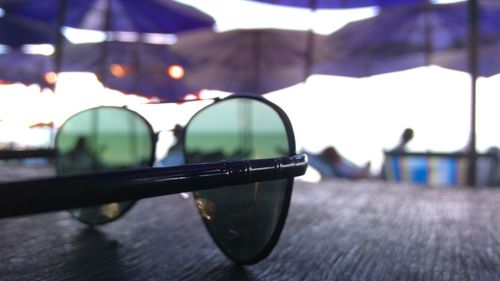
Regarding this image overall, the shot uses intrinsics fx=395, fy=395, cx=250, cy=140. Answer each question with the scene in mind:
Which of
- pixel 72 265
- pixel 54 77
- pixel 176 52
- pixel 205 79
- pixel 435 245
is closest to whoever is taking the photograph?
pixel 72 265

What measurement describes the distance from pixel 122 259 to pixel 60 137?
68cm

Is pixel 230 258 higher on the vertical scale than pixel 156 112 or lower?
lower

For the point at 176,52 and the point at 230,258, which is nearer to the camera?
the point at 230,258

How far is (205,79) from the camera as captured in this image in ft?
17.6

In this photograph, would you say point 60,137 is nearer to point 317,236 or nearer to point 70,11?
point 317,236

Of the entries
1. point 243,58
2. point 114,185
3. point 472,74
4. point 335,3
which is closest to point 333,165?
point 243,58

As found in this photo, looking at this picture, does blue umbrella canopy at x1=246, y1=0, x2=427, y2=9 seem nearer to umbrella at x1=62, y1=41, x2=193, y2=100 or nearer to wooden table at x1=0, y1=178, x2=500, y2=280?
umbrella at x1=62, y1=41, x2=193, y2=100

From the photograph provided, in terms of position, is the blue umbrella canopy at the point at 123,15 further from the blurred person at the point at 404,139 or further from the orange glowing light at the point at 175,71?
the blurred person at the point at 404,139

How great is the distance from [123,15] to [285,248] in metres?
3.67

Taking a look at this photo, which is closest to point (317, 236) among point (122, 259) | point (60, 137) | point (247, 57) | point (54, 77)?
point (122, 259)

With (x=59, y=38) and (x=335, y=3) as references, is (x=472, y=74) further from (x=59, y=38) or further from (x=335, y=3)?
(x=59, y=38)

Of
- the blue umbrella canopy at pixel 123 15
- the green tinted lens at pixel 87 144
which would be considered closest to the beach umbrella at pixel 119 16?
the blue umbrella canopy at pixel 123 15

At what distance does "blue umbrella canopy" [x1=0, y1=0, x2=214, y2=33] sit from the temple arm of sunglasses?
367 cm

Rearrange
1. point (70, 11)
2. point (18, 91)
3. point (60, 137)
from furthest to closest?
point (18, 91) < point (70, 11) < point (60, 137)
